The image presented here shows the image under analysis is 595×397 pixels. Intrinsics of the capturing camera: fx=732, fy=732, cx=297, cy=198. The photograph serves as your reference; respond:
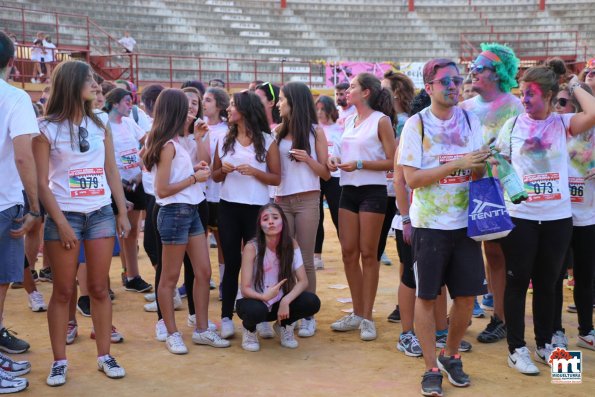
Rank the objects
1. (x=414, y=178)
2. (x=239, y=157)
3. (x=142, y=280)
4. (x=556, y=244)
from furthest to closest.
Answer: (x=142, y=280)
(x=239, y=157)
(x=556, y=244)
(x=414, y=178)

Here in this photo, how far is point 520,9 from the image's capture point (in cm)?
2494

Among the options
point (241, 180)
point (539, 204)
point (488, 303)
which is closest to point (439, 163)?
point (539, 204)

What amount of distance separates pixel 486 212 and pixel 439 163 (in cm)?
36

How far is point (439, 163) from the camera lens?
392 cm

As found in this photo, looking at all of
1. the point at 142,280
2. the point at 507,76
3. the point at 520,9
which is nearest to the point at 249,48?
the point at 520,9

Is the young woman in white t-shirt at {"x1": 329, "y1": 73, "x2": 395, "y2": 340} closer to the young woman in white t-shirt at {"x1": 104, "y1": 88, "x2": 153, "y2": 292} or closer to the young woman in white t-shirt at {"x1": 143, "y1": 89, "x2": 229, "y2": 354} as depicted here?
→ the young woman in white t-shirt at {"x1": 143, "y1": 89, "x2": 229, "y2": 354}

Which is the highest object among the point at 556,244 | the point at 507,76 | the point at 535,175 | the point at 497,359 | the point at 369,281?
the point at 507,76

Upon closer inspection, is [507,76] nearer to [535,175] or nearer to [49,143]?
[535,175]

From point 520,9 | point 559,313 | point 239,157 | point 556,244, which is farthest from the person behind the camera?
point 520,9

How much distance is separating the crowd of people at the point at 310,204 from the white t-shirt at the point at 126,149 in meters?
0.46

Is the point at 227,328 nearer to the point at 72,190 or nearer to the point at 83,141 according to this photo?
the point at 72,190

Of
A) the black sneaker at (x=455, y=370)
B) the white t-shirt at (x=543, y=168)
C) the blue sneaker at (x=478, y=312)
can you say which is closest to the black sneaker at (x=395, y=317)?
the blue sneaker at (x=478, y=312)

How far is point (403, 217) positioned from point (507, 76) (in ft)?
4.01

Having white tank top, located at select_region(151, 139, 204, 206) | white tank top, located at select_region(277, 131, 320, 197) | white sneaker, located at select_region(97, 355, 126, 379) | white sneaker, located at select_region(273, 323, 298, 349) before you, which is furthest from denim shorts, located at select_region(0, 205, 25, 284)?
white tank top, located at select_region(277, 131, 320, 197)
